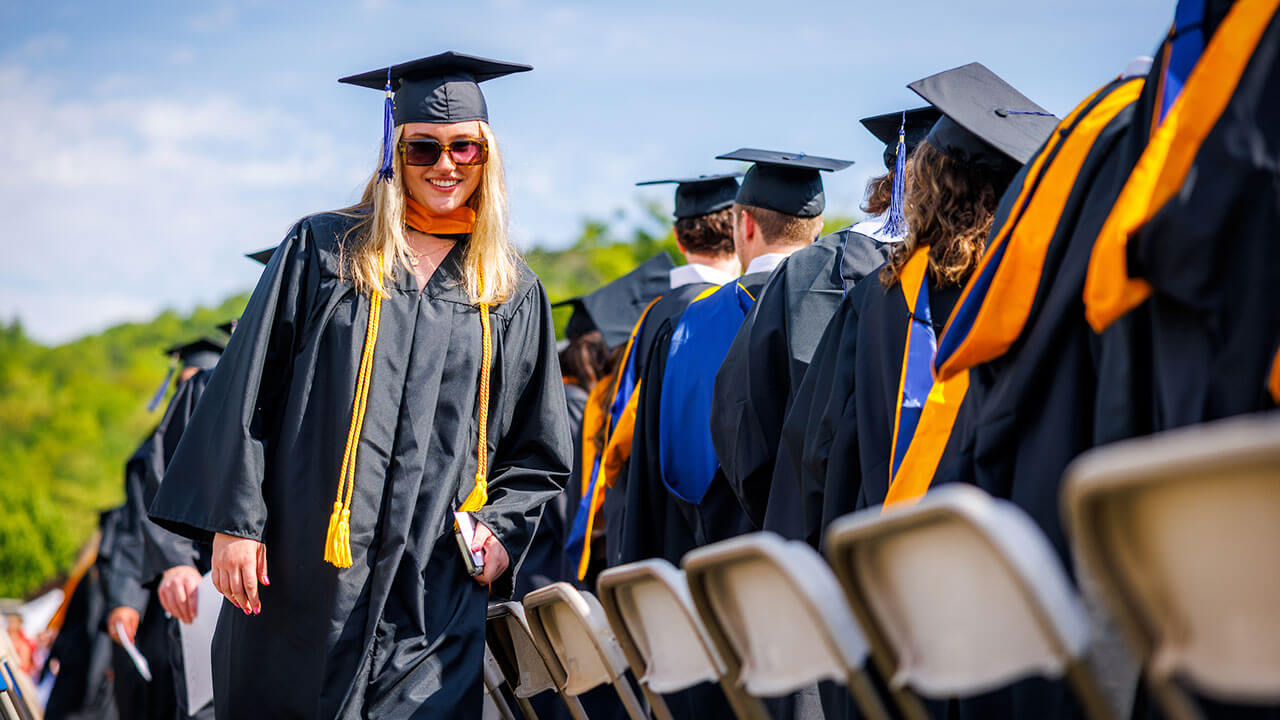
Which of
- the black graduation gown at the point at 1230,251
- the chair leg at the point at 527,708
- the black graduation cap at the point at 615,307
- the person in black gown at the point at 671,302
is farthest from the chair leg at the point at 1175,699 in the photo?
the black graduation cap at the point at 615,307

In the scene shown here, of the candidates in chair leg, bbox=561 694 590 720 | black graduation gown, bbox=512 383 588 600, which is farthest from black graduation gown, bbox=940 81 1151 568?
black graduation gown, bbox=512 383 588 600

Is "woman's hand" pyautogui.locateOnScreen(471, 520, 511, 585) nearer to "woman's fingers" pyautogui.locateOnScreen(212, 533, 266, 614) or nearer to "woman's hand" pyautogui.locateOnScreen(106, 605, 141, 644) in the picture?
"woman's fingers" pyautogui.locateOnScreen(212, 533, 266, 614)

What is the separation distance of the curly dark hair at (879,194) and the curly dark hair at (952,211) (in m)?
0.57

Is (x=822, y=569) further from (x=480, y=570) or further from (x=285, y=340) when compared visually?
(x=285, y=340)

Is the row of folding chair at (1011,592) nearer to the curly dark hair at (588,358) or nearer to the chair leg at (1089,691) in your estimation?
the chair leg at (1089,691)

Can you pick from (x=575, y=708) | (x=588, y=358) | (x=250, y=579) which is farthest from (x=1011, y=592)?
(x=588, y=358)

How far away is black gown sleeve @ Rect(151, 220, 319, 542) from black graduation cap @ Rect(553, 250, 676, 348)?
11.9ft

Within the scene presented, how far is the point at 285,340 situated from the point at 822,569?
→ 6.72ft

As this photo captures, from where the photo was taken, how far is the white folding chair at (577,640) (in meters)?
2.01

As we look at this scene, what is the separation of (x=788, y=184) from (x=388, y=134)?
69.3 inches

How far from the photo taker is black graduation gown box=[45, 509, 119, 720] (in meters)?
7.90

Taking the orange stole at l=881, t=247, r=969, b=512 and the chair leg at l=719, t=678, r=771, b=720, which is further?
the orange stole at l=881, t=247, r=969, b=512

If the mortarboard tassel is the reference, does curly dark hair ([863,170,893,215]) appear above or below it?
above

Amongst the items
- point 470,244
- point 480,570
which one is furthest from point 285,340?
point 480,570
